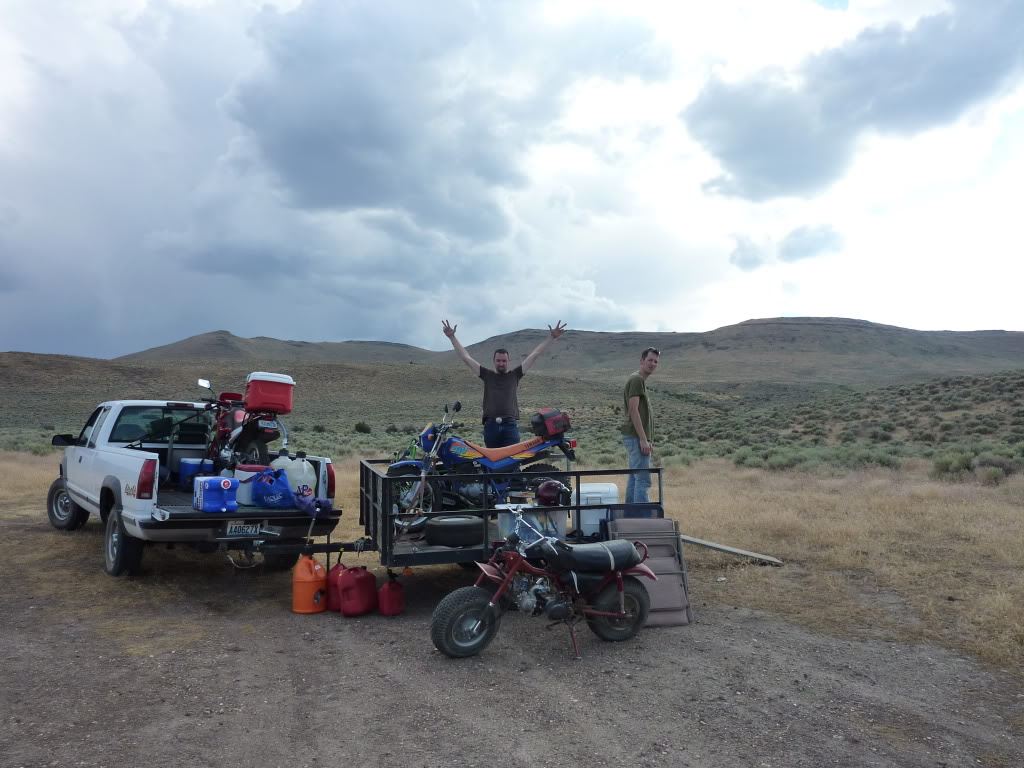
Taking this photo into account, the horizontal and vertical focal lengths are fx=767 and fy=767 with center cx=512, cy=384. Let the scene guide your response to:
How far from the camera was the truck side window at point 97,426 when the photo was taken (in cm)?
863

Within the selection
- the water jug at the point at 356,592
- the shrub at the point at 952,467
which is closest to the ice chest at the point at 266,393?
the water jug at the point at 356,592

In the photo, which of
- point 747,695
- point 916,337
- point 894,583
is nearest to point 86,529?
point 747,695

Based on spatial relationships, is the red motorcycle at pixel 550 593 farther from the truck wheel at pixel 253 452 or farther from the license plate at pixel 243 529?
the truck wheel at pixel 253 452

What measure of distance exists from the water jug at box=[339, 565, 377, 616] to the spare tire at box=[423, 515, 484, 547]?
648mm

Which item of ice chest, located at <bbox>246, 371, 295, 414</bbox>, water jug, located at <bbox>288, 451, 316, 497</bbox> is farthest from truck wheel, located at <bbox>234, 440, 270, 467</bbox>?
water jug, located at <bbox>288, 451, 316, 497</bbox>

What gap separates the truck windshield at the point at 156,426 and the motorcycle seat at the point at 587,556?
5.07 m

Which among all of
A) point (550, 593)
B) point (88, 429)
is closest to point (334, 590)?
point (550, 593)

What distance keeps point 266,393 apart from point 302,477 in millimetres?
936

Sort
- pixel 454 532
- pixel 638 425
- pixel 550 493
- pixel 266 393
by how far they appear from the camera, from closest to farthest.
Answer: pixel 454 532 → pixel 550 493 → pixel 266 393 → pixel 638 425

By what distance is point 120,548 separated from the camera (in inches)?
284

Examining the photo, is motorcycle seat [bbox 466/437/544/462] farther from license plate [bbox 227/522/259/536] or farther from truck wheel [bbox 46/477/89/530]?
truck wheel [bbox 46/477/89/530]

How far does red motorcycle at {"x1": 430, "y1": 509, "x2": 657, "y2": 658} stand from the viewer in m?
5.24

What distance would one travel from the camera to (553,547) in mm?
5402

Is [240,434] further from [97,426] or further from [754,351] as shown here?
[754,351]
